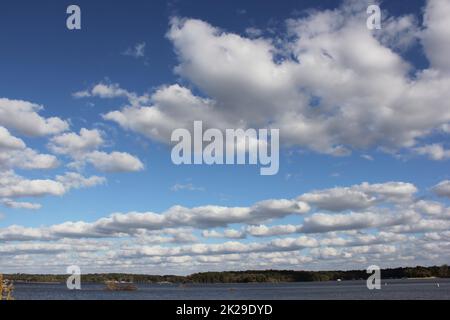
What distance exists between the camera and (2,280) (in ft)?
66.1
